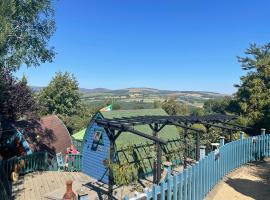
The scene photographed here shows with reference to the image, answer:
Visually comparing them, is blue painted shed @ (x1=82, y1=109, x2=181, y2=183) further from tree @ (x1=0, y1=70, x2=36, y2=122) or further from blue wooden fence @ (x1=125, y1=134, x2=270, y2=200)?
tree @ (x1=0, y1=70, x2=36, y2=122)

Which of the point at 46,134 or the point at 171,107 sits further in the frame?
the point at 171,107

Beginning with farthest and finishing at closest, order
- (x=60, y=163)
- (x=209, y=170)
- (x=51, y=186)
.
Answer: (x=60, y=163) < (x=51, y=186) < (x=209, y=170)

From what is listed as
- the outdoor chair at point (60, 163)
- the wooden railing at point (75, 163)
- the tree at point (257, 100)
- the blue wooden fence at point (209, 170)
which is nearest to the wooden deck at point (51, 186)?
the wooden railing at point (75, 163)

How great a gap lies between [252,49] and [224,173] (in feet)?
158

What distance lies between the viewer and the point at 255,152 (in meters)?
16.5

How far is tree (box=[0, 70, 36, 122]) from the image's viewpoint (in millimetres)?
19817

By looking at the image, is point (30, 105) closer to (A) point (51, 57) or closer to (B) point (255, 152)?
(A) point (51, 57)

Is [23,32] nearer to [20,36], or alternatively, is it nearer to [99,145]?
[20,36]

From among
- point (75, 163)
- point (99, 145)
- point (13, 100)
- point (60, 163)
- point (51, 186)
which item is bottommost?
point (51, 186)

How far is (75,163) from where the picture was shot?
61.0 ft

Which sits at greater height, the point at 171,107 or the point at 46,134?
the point at 171,107

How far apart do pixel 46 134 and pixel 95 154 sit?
770 cm

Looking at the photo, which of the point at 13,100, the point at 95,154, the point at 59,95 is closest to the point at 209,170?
the point at 95,154

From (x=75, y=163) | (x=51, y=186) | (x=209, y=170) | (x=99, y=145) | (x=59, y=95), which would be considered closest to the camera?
(x=209, y=170)
